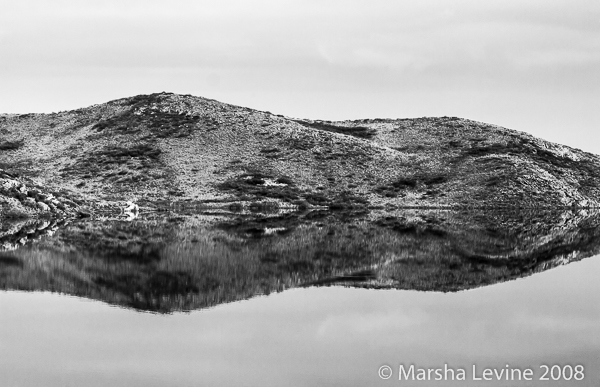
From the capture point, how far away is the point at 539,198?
4550 inches

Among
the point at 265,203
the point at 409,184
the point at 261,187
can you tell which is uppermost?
the point at 409,184

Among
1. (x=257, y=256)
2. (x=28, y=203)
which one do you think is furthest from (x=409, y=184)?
(x=257, y=256)

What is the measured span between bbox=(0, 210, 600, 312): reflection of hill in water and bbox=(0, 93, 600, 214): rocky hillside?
125 feet

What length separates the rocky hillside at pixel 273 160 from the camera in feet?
368

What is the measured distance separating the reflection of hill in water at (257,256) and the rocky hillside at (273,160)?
38.2 metres

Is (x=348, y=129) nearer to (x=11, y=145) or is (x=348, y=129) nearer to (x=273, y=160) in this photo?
(x=273, y=160)

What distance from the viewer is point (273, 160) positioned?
12812cm

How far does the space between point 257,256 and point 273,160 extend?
278 ft

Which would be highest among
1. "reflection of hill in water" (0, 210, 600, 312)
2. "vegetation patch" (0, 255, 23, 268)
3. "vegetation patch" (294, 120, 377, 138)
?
"vegetation patch" (294, 120, 377, 138)

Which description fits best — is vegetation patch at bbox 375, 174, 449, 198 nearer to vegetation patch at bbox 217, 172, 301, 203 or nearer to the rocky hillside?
the rocky hillside

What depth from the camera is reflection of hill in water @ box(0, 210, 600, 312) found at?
1287 inches

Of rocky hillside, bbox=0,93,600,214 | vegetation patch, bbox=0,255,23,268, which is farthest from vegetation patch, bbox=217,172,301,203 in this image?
vegetation patch, bbox=0,255,23,268

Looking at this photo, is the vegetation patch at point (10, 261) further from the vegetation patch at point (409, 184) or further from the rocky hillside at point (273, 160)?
the vegetation patch at point (409, 184)

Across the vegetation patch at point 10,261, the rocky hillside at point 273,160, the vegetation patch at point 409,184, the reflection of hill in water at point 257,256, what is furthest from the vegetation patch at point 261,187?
the vegetation patch at point 10,261
